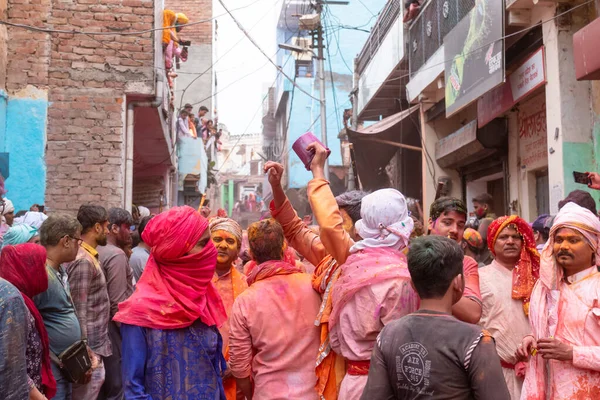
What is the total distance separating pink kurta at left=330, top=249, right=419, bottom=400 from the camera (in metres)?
2.69

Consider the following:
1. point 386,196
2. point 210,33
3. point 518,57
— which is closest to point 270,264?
point 386,196

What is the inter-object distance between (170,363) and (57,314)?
1.51 metres

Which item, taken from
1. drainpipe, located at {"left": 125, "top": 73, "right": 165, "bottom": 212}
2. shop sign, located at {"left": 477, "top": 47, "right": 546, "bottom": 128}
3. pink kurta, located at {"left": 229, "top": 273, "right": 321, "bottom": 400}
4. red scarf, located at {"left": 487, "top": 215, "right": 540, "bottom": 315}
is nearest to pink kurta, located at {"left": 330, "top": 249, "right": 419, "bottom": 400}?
pink kurta, located at {"left": 229, "top": 273, "right": 321, "bottom": 400}

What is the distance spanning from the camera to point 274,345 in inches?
124

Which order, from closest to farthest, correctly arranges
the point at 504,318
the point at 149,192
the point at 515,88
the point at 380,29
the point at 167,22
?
the point at 504,318
the point at 515,88
the point at 167,22
the point at 380,29
the point at 149,192

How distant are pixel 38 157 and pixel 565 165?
313 inches

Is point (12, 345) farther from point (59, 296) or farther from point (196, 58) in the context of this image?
point (196, 58)

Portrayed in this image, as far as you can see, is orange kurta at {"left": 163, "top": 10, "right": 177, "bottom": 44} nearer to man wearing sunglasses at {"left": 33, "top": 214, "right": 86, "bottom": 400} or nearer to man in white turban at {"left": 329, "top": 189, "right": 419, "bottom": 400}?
man wearing sunglasses at {"left": 33, "top": 214, "right": 86, "bottom": 400}

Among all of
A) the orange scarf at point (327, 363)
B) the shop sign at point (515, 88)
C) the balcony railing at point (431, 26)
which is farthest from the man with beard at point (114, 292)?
the balcony railing at point (431, 26)

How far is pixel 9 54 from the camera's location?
9844mm

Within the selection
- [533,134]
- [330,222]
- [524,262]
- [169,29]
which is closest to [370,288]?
[330,222]

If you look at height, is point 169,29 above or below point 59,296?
above

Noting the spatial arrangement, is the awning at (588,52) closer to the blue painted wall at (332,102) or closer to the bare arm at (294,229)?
the bare arm at (294,229)

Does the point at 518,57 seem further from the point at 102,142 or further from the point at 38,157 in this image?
the point at 38,157
